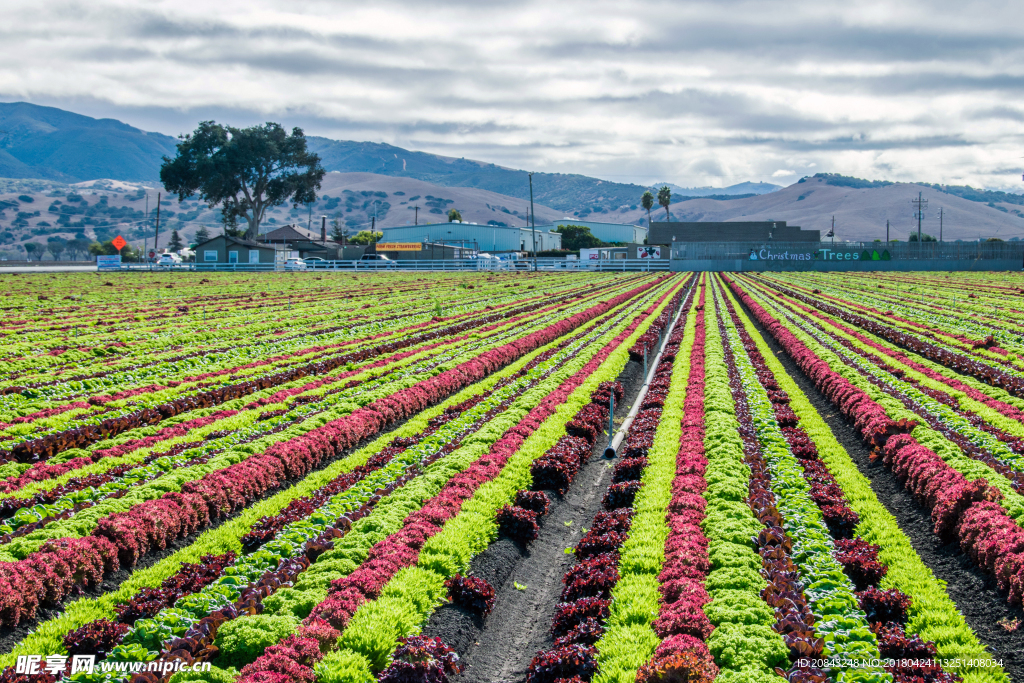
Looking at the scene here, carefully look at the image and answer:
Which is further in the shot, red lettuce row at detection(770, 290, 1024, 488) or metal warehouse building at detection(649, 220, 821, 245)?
metal warehouse building at detection(649, 220, 821, 245)

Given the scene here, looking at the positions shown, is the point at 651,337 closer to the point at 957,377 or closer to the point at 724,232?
the point at 957,377

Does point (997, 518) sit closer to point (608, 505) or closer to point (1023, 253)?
point (608, 505)

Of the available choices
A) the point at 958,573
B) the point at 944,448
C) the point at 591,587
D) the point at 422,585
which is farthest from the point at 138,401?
the point at 944,448

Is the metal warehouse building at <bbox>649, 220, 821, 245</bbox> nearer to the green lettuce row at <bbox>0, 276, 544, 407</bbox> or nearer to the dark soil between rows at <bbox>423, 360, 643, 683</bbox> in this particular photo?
the green lettuce row at <bbox>0, 276, 544, 407</bbox>

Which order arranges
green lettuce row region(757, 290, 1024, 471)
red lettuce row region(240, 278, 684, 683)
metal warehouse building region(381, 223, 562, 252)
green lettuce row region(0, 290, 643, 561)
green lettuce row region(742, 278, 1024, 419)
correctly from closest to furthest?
red lettuce row region(240, 278, 684, 683)
green lettuce row region(0, 290, 643, 561)
green lettuce row region(757, 290, 1024, 471)
green lettuce row region(742, 278, 1024, 419)
metal warehouse building region(381, 223, 562, 252)

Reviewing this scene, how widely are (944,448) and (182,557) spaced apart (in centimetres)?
1360

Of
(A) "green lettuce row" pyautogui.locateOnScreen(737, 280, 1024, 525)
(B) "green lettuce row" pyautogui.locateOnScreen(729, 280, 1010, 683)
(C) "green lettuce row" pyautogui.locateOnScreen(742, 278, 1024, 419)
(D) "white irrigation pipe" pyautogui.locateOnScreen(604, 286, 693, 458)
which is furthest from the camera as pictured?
(C) "green lettuce row" pyautogui.locateOnScreen(742, 278, 1024, 419)

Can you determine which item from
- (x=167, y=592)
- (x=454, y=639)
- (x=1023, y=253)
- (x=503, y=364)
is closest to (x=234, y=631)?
(x=167, y=592)

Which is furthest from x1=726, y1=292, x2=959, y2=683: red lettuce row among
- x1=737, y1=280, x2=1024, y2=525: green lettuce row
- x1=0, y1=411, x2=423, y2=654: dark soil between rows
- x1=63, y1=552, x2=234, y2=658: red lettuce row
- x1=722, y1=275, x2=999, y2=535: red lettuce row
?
x1=0, y1=411, x2=423, y2=654: dark soil between rows

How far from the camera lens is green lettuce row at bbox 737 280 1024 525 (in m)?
10.9

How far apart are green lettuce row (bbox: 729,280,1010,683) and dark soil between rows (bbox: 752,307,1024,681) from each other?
0.64 feet

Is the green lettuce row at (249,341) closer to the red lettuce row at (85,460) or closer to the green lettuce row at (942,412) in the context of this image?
the red lettuce row at (85,460)

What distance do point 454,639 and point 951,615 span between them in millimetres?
6163

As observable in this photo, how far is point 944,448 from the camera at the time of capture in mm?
13820
